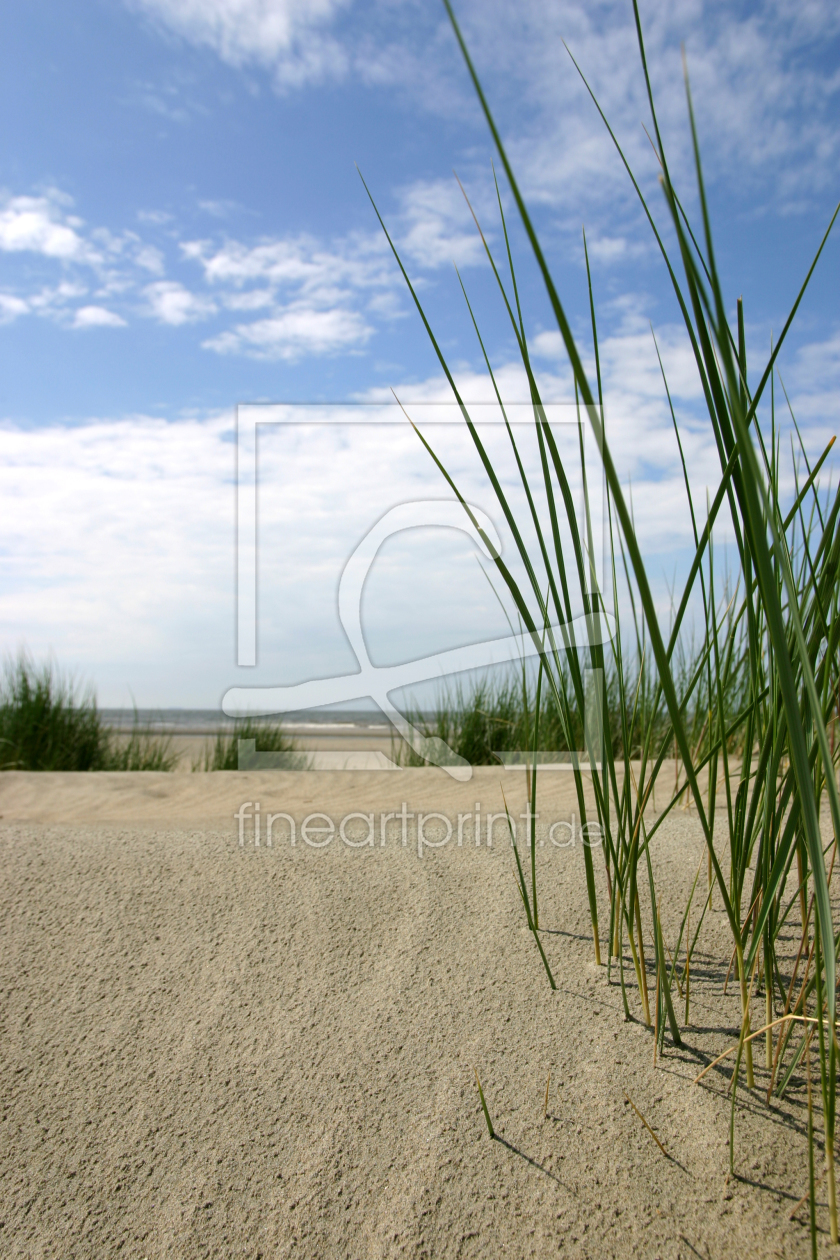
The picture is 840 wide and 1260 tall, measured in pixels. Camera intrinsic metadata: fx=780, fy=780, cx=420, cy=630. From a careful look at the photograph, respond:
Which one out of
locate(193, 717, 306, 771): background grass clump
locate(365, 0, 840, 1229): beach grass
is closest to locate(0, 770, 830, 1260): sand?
Answer: locate(365, 0, 840, 1229): beach grass

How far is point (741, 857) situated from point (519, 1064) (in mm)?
441

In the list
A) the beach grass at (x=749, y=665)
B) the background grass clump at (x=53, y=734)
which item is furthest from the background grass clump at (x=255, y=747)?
the beach grass at (x=749, y=665)

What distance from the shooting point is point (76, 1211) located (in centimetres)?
101

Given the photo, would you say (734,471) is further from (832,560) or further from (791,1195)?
(791,1195)

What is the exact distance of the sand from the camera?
0.93 m

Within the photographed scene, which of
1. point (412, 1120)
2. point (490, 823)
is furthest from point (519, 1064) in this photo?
point (490, 823)

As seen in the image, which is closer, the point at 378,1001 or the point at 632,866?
the point at 632,866

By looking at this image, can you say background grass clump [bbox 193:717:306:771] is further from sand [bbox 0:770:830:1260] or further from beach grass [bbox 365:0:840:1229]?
beach grass [bbox 365:0:840:1229]

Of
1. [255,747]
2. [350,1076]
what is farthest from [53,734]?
[350,1076]

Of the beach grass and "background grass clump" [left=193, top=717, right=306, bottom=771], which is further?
"background grass clump" [left=193, top=717, right=306, bottom=771]

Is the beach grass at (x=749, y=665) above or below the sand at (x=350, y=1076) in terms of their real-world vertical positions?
above

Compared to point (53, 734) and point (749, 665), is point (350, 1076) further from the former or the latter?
point (53, 734)

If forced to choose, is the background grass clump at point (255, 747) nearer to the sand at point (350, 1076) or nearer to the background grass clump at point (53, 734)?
the background grass clump at point (53, 734)

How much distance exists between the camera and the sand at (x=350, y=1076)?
928 mm
